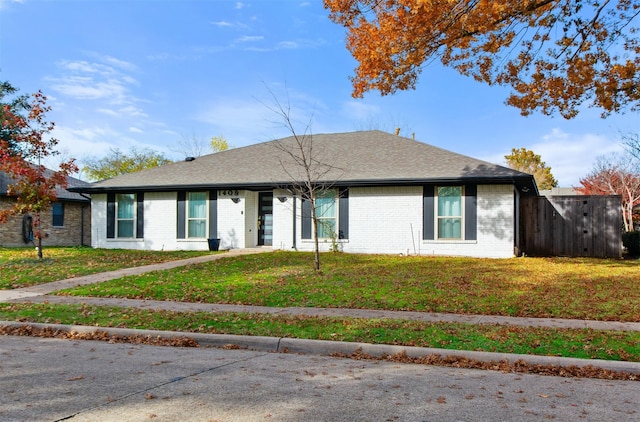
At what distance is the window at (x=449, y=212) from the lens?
59.9ft

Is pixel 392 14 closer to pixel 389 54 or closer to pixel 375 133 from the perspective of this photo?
pixel 389 54

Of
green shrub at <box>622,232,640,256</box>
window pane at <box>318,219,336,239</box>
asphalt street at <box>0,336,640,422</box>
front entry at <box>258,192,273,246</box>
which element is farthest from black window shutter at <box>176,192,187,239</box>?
green shrub at <box>622,232,640,256</box>

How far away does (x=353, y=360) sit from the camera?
253 inches

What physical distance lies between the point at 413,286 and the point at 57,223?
76.2 ft

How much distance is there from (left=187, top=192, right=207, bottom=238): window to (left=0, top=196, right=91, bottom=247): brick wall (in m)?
9.02

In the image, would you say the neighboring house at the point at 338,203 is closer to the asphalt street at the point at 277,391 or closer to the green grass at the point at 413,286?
the green grass at the point at 413,286

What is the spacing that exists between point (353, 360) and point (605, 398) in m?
A: 2.81

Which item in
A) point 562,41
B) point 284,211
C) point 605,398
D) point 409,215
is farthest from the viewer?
point 284,211

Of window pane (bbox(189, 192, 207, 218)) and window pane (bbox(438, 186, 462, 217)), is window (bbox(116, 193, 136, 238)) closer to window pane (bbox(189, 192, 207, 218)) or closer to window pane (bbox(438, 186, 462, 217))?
window pane (bbox(189, 192, 207, 218))

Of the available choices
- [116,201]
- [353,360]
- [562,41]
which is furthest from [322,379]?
[116,201]

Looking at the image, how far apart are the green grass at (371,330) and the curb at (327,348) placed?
209mm

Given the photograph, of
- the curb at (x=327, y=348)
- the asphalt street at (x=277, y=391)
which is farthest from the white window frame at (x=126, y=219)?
the asphalt street at (x=277, y=391)

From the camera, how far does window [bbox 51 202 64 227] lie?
2747 centimetres

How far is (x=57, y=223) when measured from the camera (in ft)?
90.6
